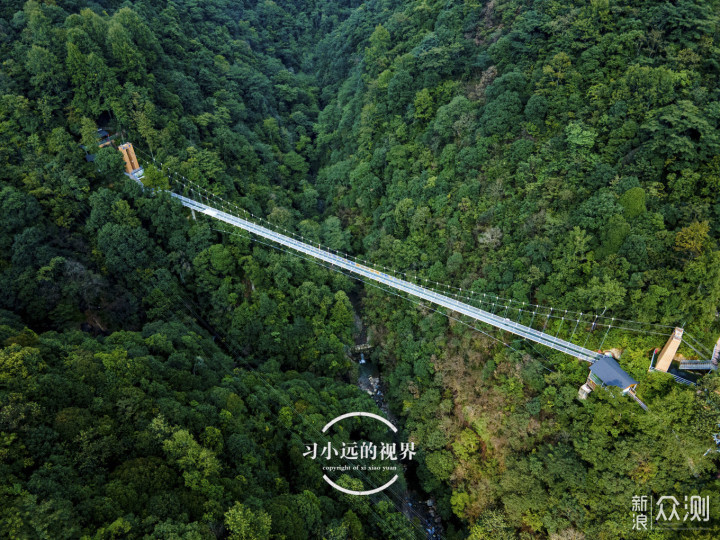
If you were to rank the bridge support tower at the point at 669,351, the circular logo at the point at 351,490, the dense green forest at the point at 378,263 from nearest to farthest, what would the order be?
the dense green forest at the point at 378,263 → the bridge support tower at the point at 669,351 → the circular logo at the point at 351,490

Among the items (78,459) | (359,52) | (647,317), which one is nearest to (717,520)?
(647,317)

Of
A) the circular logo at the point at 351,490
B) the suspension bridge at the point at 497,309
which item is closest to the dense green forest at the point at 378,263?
the circular logo at the point at 351,490

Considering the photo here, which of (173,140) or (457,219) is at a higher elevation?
(173,140)

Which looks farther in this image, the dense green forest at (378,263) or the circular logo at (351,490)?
the circular logo at (351,490)

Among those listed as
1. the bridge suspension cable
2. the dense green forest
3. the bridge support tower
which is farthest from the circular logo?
the bridge support tower

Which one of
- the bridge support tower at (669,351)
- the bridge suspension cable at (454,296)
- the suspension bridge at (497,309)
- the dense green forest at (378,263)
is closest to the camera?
the dense green forest at (378,263)

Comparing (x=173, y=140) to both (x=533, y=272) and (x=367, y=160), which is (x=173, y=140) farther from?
(x=533, y=272)

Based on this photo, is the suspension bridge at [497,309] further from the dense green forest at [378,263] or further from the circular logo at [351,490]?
the circular logo at [351,490]

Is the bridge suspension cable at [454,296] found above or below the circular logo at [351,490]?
above
